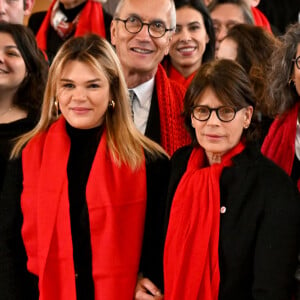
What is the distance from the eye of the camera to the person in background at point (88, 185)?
77.8 inches

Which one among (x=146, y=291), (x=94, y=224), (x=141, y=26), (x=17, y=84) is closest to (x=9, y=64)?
(x=17, y=84)

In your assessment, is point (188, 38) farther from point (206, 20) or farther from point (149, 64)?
point (149, 64)

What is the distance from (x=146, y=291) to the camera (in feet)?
6.56

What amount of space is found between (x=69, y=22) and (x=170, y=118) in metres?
1.15

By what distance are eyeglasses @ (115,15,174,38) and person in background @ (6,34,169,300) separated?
0.34m

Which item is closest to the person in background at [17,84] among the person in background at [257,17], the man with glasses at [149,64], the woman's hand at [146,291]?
the man with glasses at [149,64]

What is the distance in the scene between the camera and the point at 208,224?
184 centimetres

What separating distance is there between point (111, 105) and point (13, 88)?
570 mm

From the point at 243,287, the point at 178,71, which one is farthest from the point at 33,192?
the point at 178,71

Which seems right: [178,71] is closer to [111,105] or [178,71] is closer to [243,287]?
[111,105]

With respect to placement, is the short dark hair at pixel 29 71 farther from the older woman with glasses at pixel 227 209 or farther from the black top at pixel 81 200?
the older woman with glasses at pixel 227 209

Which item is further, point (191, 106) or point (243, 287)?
point (191, 106)

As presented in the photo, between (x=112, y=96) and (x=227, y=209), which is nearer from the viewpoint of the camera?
(x=227, y=209)

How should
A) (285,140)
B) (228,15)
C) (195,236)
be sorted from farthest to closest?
(228,15), (285,140), (195,236)
